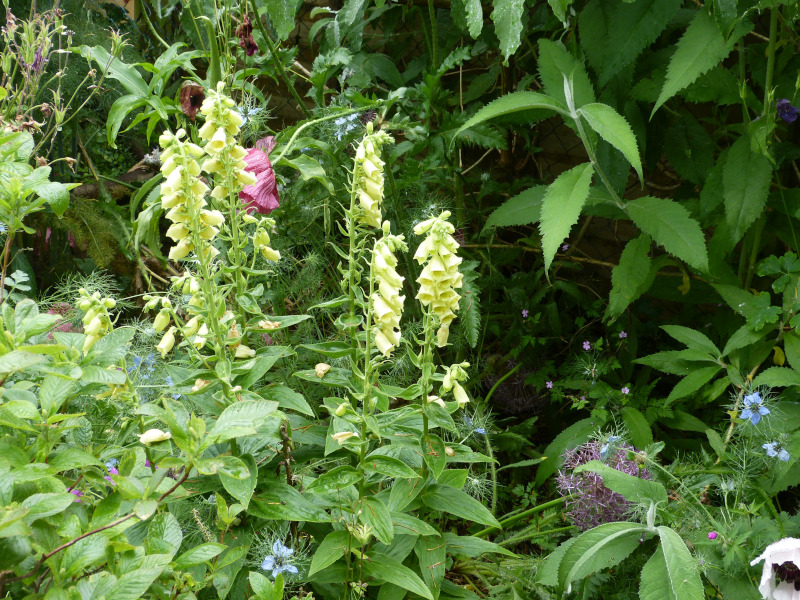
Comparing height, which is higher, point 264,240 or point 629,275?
point 264,240

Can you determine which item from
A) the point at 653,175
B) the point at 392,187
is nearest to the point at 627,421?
the point at 392,187

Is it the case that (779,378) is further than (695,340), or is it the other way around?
(695,340)

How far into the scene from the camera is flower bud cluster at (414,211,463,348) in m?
1.07

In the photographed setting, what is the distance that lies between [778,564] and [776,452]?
1.01 feet

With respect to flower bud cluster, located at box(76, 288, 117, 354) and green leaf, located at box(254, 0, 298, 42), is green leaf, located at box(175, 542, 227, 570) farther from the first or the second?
green leaf, located at box(254, 0, 298, 42)

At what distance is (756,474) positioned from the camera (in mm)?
1554

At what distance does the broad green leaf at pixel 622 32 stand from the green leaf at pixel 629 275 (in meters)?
0.45

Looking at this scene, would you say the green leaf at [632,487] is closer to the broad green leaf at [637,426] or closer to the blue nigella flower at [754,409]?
the blue nigella flower at [754,409]

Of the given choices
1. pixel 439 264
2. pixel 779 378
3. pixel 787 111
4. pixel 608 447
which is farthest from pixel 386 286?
pixel 787 111

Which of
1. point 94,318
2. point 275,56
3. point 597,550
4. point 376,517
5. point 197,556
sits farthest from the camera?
point 275,56

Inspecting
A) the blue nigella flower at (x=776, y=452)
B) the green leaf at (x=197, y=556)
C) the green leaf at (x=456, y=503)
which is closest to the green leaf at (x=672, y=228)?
the blue nigella flower at (x=776, y=452)

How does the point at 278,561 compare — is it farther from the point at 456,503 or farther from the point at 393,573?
the point at 456,503

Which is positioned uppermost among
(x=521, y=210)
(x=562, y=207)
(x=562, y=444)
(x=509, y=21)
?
(x=509, y=21)

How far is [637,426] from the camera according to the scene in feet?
6.02
